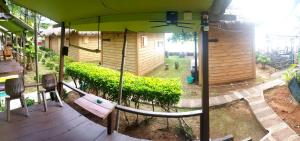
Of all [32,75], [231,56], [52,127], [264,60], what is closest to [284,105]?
[231,56]

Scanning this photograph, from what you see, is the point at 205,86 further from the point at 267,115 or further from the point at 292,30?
the point at 292,30

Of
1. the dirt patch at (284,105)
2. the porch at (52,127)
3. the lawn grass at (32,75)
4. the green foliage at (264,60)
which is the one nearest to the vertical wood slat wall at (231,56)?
the green foliage at (264,60)

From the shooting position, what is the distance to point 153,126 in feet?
24.8

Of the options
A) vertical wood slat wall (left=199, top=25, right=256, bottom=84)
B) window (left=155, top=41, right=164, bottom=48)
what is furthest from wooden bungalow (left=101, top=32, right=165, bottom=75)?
vertical wood slat wall (left=199, top=25, right=256, bottom=84)

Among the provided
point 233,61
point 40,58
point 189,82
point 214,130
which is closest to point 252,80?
point 233,61

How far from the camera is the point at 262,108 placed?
8.69 m

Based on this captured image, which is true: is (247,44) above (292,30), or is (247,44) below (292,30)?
below

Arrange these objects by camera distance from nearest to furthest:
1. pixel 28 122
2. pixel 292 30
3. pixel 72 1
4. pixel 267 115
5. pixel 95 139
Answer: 1. pixel 72 1
2. pixel 95 139
3. pixel 28 122
4. pixel 267 115
5. pixel 292 30

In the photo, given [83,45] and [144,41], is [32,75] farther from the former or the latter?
[144,41]

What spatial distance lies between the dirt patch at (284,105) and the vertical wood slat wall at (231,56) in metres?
2.94

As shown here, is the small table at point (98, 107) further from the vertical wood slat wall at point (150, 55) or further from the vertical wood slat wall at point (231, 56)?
the vertical wood slat wall at point (150, 55)

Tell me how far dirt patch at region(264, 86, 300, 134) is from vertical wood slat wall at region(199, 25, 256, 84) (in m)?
2.94

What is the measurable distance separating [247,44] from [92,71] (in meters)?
8.76

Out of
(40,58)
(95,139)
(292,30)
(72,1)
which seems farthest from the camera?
(40,58)
